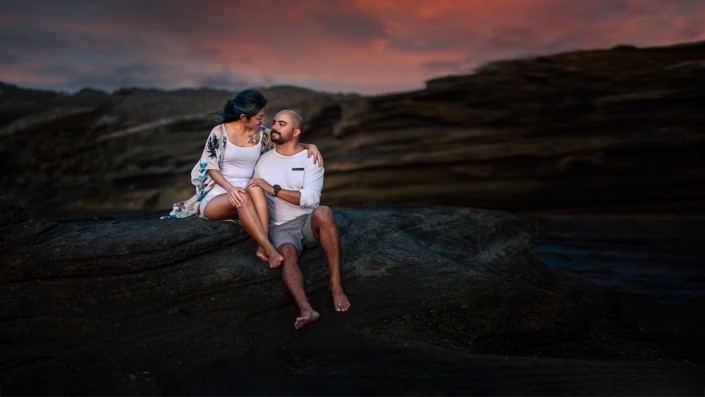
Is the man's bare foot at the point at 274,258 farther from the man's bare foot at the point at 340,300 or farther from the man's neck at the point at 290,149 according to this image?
the man's neck at the point at 290,149

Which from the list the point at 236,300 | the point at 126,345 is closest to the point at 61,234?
the point at 126,345

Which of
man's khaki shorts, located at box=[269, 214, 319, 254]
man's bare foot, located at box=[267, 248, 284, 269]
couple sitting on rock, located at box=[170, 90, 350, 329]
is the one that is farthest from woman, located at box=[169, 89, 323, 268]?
man's bare foot, located at box=[267, 248, 284, 269]

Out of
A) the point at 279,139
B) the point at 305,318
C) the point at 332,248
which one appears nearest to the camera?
the point at 305,318

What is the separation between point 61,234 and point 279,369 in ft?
4.86

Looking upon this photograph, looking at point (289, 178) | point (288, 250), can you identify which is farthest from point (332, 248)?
point (289, 178)

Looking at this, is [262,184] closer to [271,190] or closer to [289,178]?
[271,190]

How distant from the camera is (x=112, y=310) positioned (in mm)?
3973

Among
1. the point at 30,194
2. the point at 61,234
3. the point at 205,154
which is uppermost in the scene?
the point at 205,154

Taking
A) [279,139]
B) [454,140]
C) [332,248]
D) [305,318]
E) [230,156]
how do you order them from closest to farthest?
[305,318], [332,248], [279,139], [230,156], [454,140]

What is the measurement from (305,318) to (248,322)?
0.34m

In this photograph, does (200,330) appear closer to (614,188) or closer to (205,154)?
(205,154)

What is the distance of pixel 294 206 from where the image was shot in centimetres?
459

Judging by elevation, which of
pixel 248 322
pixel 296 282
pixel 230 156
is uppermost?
pixel 230 156

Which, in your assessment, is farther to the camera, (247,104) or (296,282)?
(247,104)
